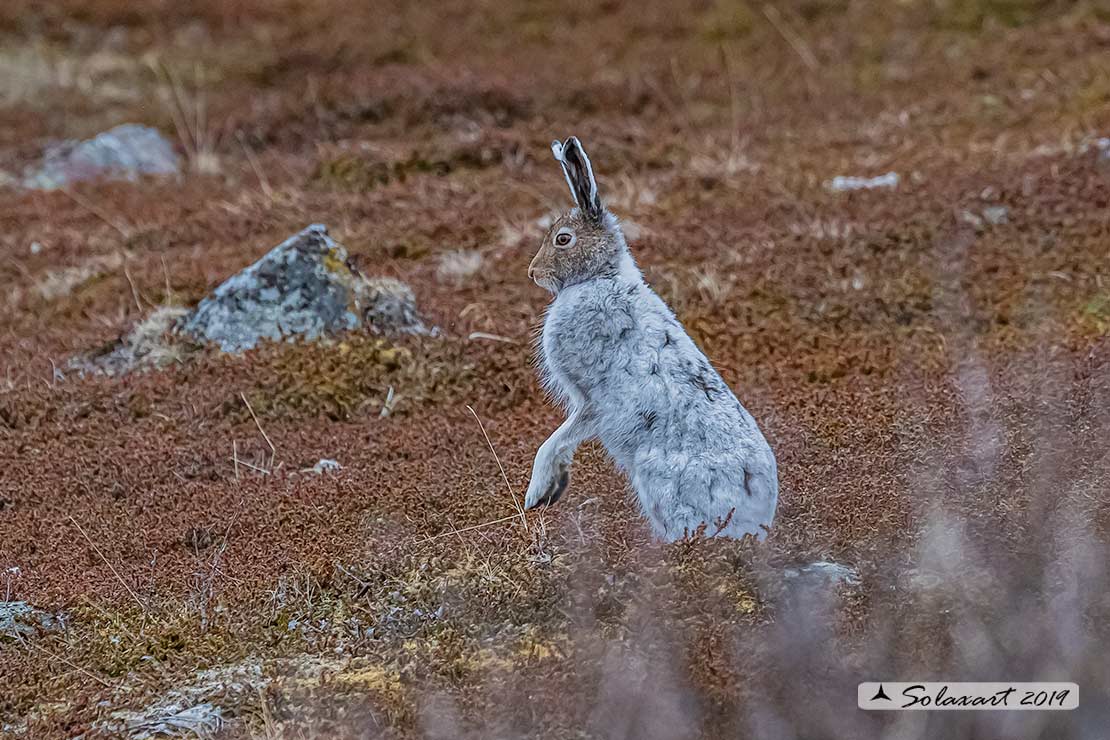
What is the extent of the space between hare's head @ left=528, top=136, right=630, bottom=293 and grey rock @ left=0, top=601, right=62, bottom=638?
146 inches

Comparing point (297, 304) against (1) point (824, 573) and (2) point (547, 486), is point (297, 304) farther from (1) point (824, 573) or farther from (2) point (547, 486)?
(1) point (824, 573)

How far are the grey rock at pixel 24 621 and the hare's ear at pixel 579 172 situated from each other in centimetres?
406

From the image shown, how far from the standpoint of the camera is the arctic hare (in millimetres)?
7285

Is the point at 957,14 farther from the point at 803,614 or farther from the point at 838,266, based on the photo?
the point at 803,614

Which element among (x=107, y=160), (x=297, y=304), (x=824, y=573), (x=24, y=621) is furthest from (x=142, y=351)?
(x=107, y=160)

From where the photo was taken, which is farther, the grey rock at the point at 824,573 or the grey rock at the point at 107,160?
the grey rock at the point at 107,160

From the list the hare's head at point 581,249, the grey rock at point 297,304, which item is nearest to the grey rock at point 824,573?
the hare's head at point 581,249

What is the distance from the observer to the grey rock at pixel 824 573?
22.6 ft

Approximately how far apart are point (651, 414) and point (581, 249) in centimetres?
153

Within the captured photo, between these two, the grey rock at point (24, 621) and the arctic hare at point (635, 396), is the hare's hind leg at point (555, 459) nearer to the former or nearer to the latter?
the arctic hare at point (635, 396)

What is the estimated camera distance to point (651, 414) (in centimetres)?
767

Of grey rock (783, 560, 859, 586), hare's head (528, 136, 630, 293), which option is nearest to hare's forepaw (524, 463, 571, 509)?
hare's head (528, 136, 630, 293)

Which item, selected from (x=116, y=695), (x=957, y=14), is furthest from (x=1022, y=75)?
(x=116, y=695)

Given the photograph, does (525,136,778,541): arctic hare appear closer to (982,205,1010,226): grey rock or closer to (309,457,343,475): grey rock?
(309,457,343,475): grey rock
